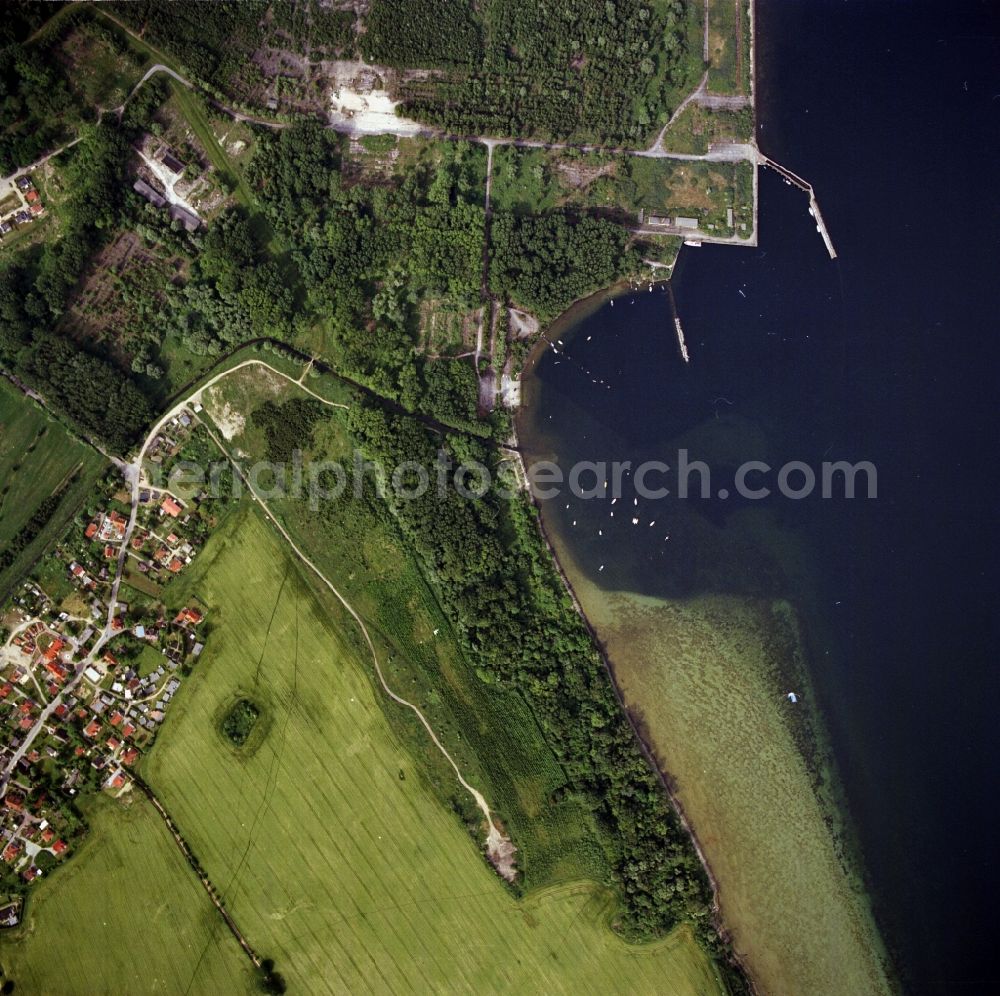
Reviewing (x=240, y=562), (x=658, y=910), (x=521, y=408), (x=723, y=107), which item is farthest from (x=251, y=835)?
(x=723, y=107)

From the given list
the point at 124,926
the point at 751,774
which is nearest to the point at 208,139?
the point at 124,926

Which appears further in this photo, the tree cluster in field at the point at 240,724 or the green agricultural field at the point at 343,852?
the tree cluster in field at the point at 240,724

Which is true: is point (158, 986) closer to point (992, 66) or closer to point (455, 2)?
point (455, 2)

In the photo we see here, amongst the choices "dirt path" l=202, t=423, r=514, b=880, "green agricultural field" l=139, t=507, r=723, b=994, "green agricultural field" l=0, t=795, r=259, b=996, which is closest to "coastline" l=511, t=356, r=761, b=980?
"green agricultural field" l=139, t=507, r=723, b=994

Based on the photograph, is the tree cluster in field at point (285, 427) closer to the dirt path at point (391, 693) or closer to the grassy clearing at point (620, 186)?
the dirt path at point (391, 693)

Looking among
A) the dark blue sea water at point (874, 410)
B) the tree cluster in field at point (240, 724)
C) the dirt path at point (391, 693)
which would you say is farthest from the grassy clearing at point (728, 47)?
the tree cluster in field at point (240, 724)

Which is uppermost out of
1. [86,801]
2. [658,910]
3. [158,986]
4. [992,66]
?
[992,66]

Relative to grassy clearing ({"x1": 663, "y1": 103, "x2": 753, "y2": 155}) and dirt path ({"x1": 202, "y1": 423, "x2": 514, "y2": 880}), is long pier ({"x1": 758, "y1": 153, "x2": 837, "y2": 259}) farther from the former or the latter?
dirt path ({"x1": 202, "y1": 423, "x2": 514, "y2": 880})
